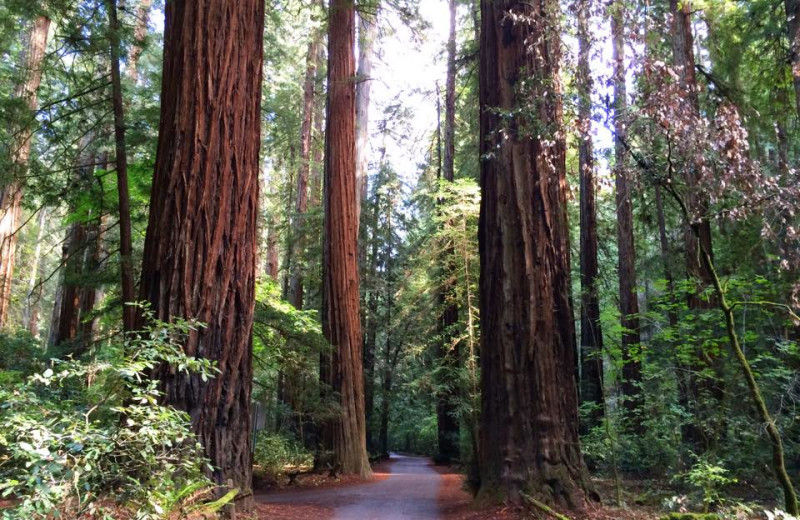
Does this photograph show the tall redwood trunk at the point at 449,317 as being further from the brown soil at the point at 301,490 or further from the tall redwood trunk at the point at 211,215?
the tall redwood trunk at the point at 211,215

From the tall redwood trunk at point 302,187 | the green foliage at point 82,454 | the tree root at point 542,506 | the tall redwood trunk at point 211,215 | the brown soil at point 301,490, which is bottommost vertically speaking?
the brown soil at point 301,490

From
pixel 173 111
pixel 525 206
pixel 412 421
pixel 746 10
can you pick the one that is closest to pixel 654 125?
pixel 525 206

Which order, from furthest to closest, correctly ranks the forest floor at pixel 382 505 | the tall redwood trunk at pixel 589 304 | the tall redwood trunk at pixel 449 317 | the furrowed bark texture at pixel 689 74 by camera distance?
1. the tall redwood trunk at pixel 449 317
2. the tall redwood trunk at pixel 589 304
3. the furrowed bark texture at pixel 689 74
4. the forest floor at pixel 382 505

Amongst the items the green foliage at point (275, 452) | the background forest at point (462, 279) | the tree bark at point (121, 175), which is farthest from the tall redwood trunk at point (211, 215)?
the green foliage at point (275, 452)

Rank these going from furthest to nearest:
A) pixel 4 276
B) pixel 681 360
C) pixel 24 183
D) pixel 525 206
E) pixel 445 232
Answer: pixel 445 232 < pixel 4 276 < pixel 681 360 < pixel 24 183 < pixel 525 206

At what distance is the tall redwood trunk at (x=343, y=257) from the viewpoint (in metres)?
12.6

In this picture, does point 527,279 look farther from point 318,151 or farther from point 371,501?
point 318,151

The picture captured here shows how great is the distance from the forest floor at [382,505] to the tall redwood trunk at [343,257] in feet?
3.97

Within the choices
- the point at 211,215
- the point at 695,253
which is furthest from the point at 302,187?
the point at 211,215

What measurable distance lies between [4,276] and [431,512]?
12894 mm

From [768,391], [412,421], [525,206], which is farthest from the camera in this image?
[412,421]

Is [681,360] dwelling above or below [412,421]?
above

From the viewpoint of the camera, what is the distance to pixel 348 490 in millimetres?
10281

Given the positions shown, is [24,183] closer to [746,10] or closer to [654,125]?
[654,125]
